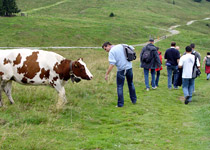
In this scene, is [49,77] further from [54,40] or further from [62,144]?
[54,40]

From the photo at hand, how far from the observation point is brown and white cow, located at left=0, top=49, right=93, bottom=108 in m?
9.72

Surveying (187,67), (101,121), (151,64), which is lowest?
(101,121)

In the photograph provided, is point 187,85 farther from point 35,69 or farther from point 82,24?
point 82,24

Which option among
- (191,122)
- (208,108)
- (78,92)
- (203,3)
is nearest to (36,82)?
(78,92)

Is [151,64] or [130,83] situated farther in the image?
[151,64]

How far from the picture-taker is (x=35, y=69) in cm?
970

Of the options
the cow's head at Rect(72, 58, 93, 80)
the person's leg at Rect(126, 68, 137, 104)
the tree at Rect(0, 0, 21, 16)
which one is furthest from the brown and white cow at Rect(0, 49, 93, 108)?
the tree at Rect(0, 0, 21, 16)

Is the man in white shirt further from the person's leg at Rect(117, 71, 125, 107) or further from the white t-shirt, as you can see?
the person's leg at Rect(117, 71, 125, 107)

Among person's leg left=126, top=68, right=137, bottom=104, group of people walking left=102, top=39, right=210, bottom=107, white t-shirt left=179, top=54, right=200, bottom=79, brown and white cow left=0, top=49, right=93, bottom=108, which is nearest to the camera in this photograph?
brown and white cow left=0, top=49, right=93, bottom=108

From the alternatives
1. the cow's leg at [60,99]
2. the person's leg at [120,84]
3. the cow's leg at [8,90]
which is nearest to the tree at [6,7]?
the cow's leg at [8,90]

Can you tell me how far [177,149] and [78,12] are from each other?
3199 inches

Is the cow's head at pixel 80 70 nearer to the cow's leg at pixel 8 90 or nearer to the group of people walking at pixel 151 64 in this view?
the group of people walking at pixel 151 64

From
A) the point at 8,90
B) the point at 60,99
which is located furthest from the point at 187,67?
the point at 8,90

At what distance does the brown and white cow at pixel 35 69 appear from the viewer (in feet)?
31.9
